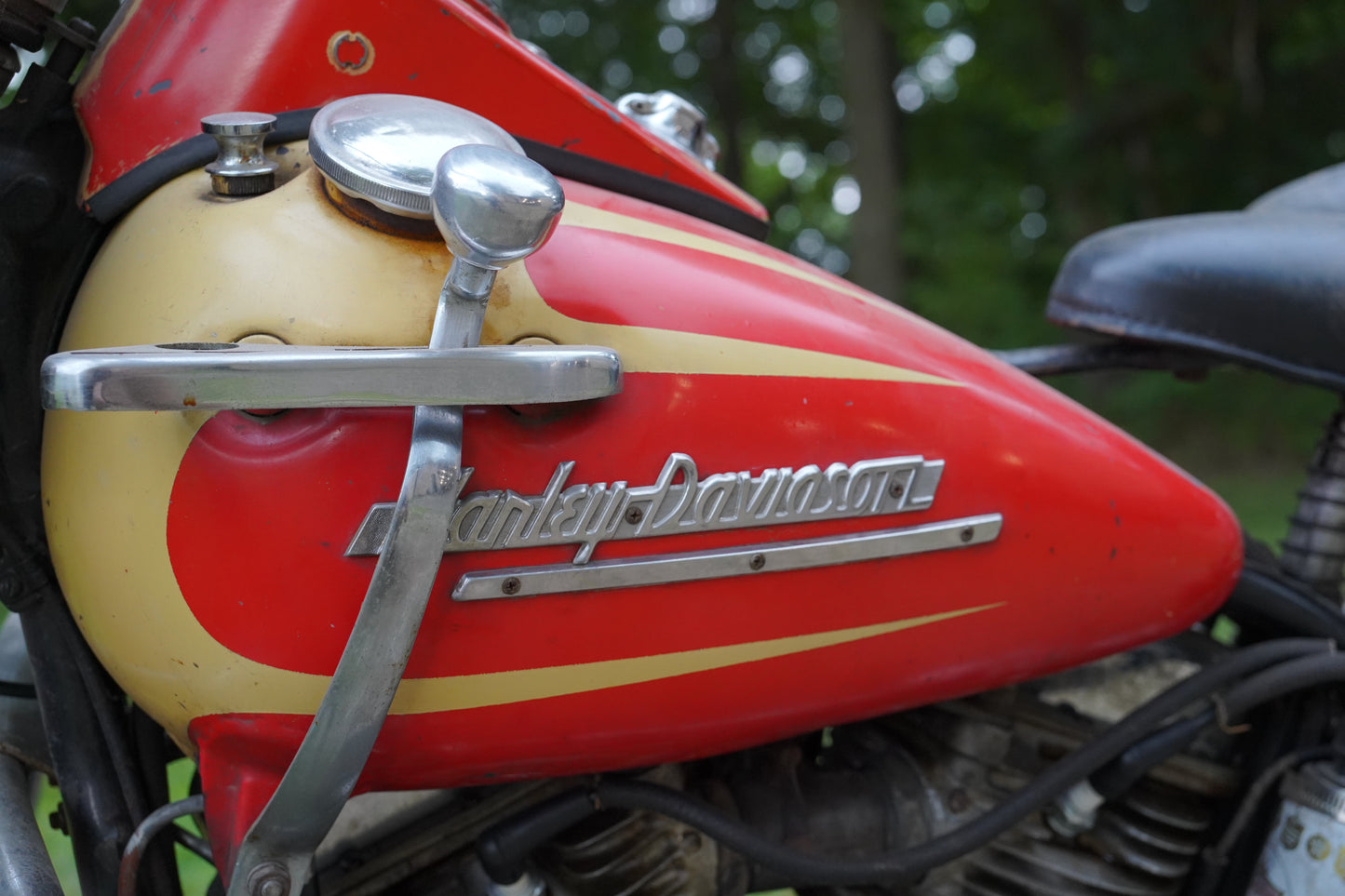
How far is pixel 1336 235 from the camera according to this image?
1.31 meters

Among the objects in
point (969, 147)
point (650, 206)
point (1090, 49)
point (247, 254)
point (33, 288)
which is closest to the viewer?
point (247, 254)

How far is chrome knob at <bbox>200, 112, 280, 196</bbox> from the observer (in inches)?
35.2

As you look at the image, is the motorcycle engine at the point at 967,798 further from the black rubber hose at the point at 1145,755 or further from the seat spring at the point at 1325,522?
the seat spring at the point at 1325,522

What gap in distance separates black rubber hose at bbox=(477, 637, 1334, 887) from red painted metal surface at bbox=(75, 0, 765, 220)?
0.65 m

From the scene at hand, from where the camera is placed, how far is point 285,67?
99 cm

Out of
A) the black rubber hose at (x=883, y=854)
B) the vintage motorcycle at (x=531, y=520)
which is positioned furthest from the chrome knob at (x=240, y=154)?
the black rubber hose at (x=883, y=854)

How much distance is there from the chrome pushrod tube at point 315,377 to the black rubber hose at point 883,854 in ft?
1.46

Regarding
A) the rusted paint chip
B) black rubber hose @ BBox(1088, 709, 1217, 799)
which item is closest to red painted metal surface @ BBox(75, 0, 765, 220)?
A: the rusted paint chip

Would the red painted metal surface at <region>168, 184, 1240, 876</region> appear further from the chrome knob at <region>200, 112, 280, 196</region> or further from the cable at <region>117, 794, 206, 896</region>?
the chrome knob at <region>200, 112, 280, 196</region>

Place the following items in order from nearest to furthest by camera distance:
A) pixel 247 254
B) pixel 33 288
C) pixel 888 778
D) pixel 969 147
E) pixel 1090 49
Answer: pixel 247 254 → pixel 33 288 → pixel 888 778 → pixel 1090 49 → pixel 969 147

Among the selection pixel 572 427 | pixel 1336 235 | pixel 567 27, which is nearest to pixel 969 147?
pixel 567 27

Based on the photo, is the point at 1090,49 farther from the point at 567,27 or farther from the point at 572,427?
the point at 572,427

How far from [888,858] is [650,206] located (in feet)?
2.32

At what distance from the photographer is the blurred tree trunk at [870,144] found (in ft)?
24.1
